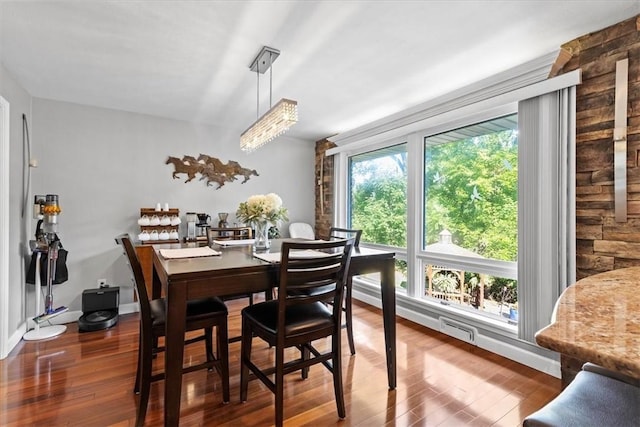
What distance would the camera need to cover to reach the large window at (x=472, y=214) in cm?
267

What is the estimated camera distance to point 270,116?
7.59ft

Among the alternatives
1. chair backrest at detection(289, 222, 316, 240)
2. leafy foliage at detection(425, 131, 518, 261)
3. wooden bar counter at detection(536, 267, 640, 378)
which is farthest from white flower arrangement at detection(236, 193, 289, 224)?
chair backrest at detection(289, 222, 316, 240)

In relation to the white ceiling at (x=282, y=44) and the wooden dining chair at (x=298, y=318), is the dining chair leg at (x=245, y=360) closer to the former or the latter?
the wooden dining chair at (x=298, y=318)

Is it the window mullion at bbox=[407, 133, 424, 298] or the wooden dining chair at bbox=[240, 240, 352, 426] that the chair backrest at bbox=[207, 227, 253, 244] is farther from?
the window mullion at bbox=[407, 133, 424, 298]

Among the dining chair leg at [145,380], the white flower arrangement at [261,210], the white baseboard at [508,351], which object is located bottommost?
the white baseboard at [508,351]

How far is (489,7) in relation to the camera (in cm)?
174

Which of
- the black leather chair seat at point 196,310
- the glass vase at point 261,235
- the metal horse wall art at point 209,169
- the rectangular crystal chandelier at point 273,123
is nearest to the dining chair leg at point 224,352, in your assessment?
the black leather chair seat at point 196,310

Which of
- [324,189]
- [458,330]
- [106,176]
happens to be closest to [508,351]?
[458,330]

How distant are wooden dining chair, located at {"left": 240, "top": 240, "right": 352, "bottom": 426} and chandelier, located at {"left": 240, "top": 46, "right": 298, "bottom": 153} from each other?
1040mm

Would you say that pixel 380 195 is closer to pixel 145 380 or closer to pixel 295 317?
pixel 295 317

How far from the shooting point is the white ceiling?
1772 mm

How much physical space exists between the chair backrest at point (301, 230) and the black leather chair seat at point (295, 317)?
2.74 m

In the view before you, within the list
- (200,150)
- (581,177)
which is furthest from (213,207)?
(581,177)

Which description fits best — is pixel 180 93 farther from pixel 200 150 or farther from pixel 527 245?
pixel 527 245
